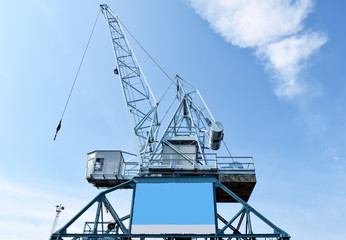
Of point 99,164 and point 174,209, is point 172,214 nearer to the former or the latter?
point 174,209

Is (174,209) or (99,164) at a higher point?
(99,164)

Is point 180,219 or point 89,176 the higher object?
point 89,176

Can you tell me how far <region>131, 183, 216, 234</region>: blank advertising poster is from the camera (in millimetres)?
18766

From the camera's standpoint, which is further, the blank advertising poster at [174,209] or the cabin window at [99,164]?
the cabin window at [99,164]

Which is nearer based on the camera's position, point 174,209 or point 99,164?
point 174,209

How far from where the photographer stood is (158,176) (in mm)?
22031

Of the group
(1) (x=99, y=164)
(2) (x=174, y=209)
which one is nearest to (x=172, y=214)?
(2) (x=174, y=209)

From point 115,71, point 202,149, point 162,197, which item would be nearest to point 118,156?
point 162,197

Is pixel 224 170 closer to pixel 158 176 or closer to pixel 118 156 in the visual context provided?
pixel 158 176

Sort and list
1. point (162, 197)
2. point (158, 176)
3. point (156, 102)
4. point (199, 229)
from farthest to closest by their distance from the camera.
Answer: point (156, 102) → point (158, 176) → point (162, 197) → point (199, 229)

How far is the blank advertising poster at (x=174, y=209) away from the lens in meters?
18.8

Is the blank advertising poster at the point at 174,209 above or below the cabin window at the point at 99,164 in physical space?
below

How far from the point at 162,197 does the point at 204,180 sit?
3.80 metres

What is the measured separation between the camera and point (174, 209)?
19656 millimetres
